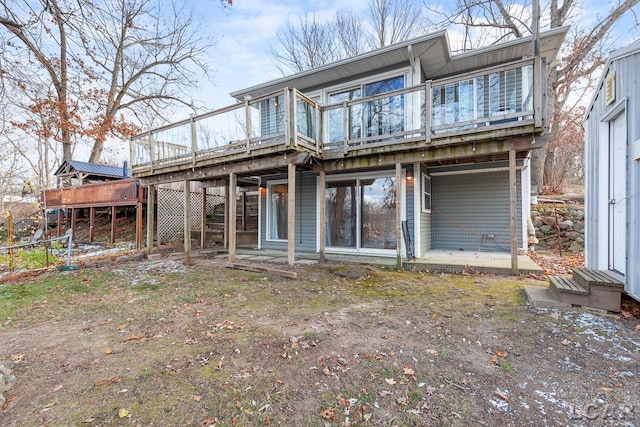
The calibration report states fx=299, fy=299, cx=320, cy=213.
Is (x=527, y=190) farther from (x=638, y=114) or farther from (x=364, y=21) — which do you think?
(x=364, y=21)

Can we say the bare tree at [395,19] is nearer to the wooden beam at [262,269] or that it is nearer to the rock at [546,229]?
the rock at [546,229]

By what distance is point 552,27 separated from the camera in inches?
541

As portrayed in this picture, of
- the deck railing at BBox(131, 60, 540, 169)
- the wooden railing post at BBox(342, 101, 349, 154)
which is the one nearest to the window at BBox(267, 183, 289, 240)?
the deck railing at BBox(131, 60, 540, 169)

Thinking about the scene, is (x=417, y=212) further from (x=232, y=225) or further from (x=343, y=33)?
(x=343, y=33)

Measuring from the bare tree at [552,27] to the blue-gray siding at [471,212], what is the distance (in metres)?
6.39

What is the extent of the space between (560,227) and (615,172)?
6144 mm

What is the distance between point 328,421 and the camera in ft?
6.75

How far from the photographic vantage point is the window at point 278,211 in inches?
380

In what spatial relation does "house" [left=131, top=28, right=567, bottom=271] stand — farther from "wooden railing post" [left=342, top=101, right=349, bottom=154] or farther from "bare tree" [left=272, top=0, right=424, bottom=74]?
"bare tree" [left=272, top=0, right=424, bottom=74]

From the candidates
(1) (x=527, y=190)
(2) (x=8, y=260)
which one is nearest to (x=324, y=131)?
(1) (x=527, y=190)

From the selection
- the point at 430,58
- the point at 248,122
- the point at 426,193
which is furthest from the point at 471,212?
the point at 248,122

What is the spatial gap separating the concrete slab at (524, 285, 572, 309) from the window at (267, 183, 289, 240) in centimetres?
668

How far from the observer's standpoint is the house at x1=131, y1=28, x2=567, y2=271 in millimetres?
6000

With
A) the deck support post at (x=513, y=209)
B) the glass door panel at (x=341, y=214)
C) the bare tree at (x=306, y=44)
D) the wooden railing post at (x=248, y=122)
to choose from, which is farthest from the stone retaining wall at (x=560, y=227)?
the bare tree at (x=306, y=44)
